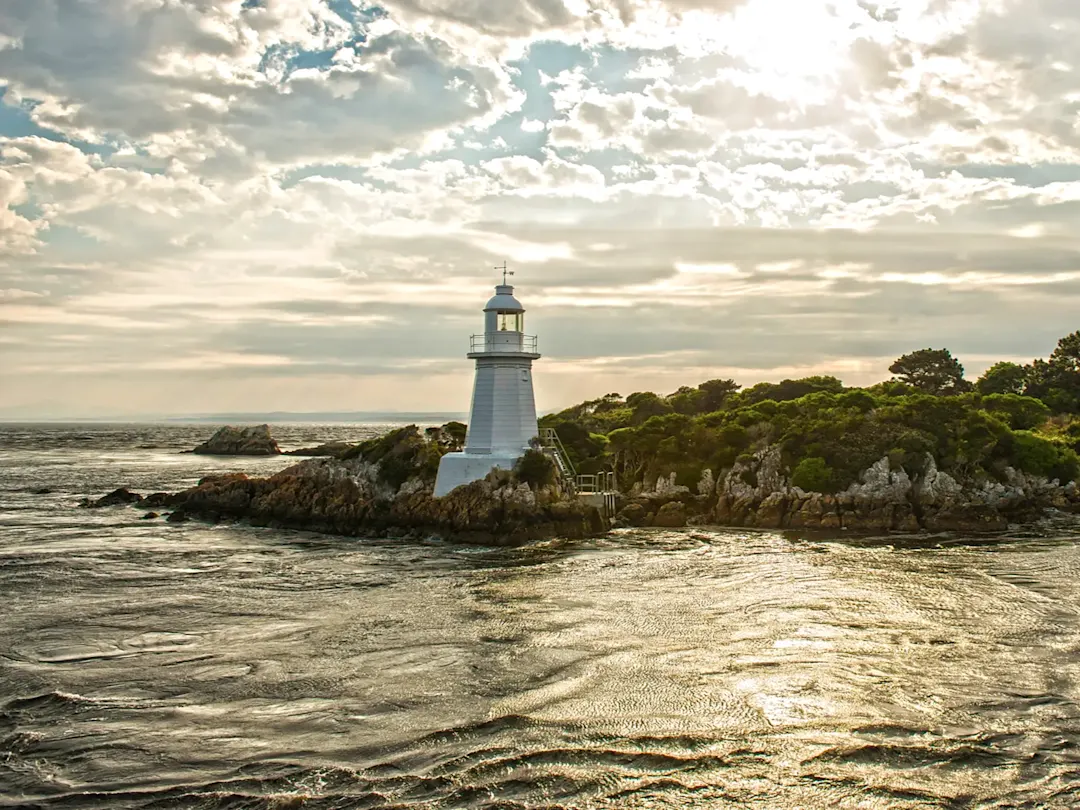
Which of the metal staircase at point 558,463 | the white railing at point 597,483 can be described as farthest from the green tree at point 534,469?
the white railing at point 597,483

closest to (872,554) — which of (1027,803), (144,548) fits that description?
(1027,803)

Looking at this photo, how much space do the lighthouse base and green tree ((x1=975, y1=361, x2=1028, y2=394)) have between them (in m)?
41.0

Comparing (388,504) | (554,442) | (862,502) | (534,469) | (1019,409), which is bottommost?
(388,504)

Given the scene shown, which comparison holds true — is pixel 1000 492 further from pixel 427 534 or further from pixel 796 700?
pixel 796 700

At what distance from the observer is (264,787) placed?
1288cm

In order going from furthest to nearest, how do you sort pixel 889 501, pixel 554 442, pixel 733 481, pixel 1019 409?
pixel 1019 409, pixel 554 442, pixel 733 481, pixel 889 501

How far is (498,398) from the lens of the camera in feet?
123

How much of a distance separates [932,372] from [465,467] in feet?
139

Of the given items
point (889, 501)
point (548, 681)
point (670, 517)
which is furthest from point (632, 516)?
point (548, 681)

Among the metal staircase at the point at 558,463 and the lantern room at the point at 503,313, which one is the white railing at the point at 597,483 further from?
the lantern room at the point at 503,313

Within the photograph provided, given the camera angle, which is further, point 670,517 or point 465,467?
point 670,517

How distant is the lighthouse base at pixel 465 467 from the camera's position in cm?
3650

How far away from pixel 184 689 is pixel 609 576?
43.6 ft

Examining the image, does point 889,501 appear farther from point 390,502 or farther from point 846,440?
point 390,502
